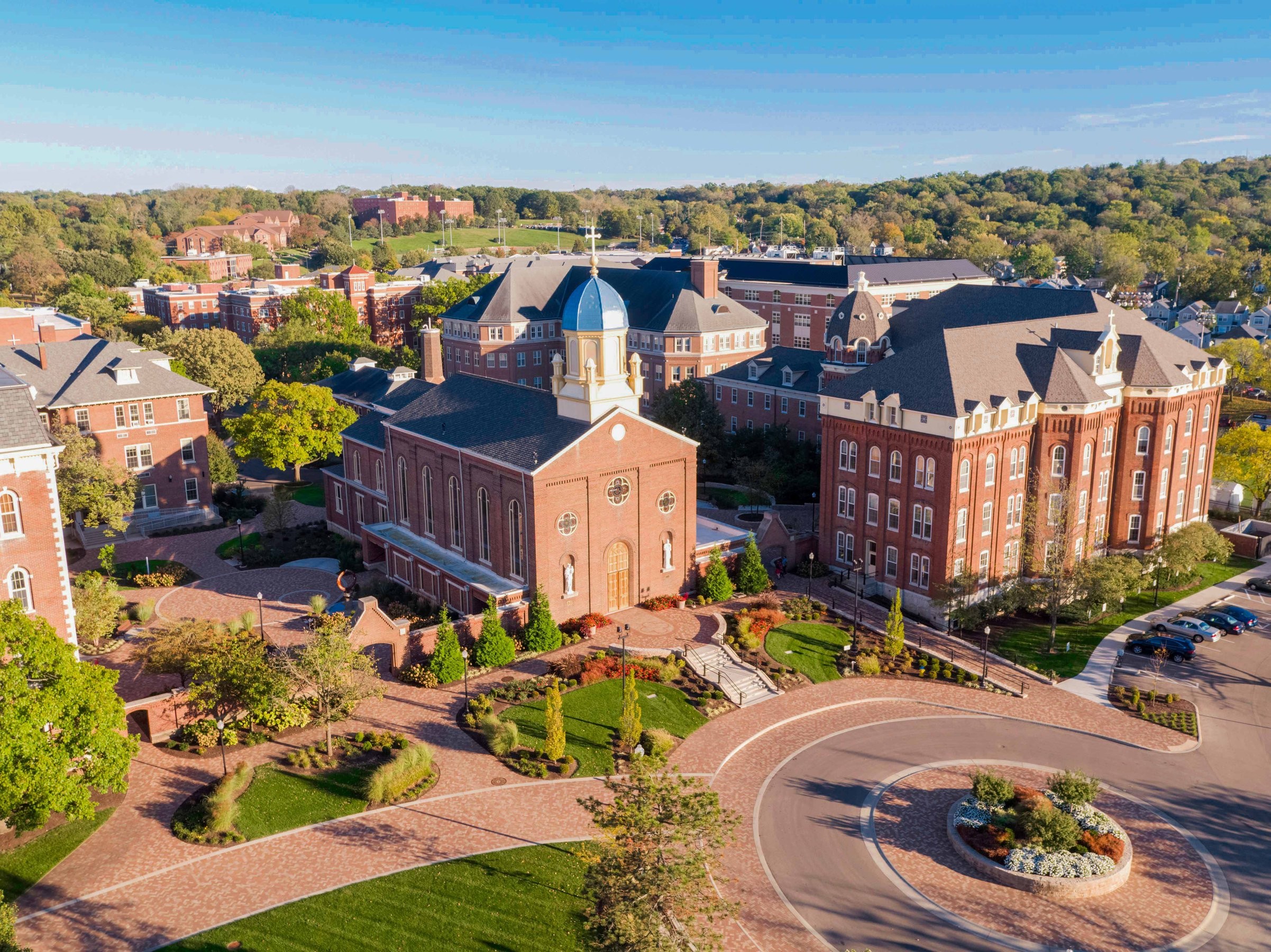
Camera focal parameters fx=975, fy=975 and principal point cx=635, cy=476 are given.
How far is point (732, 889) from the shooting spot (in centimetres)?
2903

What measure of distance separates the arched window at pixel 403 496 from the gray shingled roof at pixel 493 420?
234cm

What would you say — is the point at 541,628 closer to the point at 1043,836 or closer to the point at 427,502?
the point at 427,502

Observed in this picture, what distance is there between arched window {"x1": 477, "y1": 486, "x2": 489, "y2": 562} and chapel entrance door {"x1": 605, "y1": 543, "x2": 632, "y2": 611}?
20.8 ft

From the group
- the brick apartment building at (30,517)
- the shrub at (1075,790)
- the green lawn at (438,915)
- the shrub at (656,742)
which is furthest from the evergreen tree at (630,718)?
the brick apartment building at (30,517)

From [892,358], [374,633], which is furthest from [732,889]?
[892,358]

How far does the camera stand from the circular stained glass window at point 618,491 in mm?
47969

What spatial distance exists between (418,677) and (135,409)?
33.5 meters

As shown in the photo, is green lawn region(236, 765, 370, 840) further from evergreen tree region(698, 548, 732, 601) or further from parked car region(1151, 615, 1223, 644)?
parked car region(1151, 615, 1223, 644)

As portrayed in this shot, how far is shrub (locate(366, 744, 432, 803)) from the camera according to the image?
109 ft

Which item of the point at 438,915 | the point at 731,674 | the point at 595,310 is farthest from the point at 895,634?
the point at 438,915

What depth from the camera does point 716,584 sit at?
167 ft

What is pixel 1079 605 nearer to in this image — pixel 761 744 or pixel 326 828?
pixel 761 744

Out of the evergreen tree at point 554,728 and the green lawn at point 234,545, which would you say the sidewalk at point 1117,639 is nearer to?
the evergreen tree at point 554,728

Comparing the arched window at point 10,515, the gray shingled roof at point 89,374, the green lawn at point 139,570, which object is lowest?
the green lawn at point 139,570
